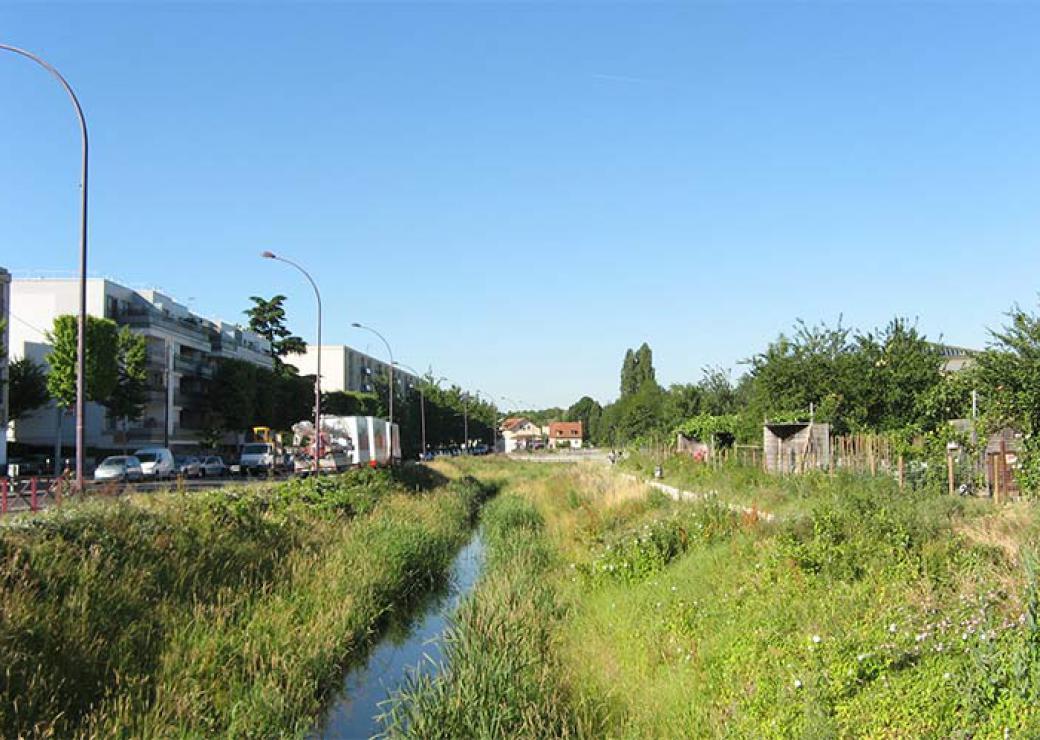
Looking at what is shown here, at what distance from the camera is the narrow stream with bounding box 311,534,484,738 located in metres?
10.3

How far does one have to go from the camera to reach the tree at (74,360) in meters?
48.9

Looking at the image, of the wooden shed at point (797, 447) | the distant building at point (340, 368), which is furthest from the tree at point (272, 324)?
the wooden shed at point (797, 447)

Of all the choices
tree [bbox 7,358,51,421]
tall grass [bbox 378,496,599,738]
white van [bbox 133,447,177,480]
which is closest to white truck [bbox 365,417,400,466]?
white van [bbox 133,447,177,480]

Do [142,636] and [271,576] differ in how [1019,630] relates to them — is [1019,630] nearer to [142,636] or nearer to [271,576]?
[142,636]

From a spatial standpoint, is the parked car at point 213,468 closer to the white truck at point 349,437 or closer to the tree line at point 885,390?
the white truck at point 349,437

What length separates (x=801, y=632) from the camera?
29.2 feet

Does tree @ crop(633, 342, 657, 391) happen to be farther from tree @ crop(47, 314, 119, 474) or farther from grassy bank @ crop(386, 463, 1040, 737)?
grassy bank @ crop(386, 463, 1040, 737)

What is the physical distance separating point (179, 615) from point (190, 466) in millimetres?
42006

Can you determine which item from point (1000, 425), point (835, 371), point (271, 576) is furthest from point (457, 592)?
point (835, 371)

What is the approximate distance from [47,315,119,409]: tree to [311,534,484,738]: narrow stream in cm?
3684

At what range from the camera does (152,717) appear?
27.1 feet

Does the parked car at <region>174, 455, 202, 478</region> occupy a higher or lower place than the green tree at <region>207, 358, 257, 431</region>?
lower

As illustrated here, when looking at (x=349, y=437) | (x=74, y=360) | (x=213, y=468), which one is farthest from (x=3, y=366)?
(x=349, y=437)

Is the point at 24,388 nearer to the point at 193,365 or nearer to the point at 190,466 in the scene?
the point at 190,466
